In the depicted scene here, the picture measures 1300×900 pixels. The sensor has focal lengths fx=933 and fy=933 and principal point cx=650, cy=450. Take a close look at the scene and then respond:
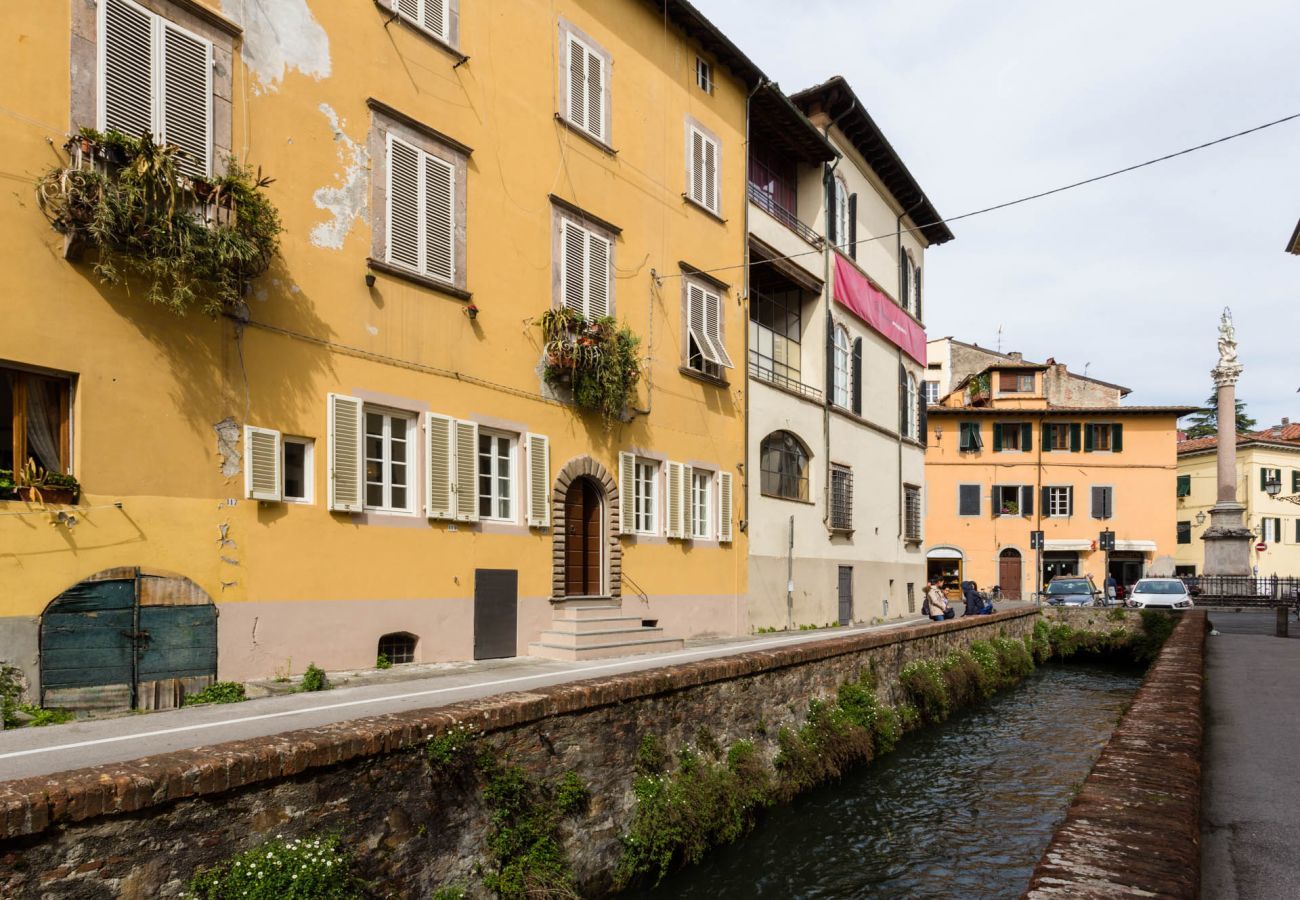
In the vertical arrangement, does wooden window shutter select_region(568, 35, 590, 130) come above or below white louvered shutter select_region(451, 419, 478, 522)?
above

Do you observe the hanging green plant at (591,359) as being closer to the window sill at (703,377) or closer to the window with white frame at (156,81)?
the window sill at (703,377)

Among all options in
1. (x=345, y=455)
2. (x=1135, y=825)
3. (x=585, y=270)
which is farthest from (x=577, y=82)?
(x=1135, y=825)

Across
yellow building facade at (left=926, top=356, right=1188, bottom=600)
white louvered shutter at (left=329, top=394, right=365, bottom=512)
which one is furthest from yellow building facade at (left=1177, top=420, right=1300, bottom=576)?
white louvered shutter at (left=329, top=394, right=365, bottom=512)

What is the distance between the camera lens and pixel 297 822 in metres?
5.31

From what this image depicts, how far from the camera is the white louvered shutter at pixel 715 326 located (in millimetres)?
18031

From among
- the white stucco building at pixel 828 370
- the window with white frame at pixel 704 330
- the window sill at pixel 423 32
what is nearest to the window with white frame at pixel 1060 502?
the white stucco building at pixel 828 370

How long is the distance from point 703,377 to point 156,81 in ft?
35.3

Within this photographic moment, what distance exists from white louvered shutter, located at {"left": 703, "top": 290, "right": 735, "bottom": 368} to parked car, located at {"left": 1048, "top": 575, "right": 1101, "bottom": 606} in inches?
788

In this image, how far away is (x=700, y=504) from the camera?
18.1 meters

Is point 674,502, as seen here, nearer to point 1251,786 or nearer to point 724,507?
point 724,507

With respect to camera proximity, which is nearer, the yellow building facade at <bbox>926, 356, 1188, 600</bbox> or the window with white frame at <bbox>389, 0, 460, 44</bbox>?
the window with white frame at <bbox>389, 0, 460, 44</bbox>

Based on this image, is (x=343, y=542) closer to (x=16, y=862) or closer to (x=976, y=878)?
(x=16, y=862)

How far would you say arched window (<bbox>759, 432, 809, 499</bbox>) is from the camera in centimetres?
2059

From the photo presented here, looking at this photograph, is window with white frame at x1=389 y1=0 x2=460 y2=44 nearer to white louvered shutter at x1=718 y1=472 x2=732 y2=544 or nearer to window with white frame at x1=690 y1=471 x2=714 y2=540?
window with white frame at x1=690 y1=471 x2=714 y2=540
